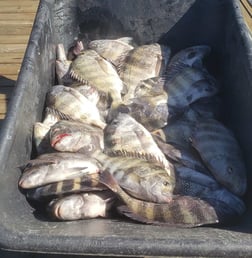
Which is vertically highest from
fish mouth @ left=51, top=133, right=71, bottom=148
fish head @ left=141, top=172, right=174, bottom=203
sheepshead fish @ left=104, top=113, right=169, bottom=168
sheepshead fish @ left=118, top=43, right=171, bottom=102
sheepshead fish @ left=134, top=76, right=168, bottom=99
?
sheepshead fish @ left=118, top=43, right=171, bottom=102

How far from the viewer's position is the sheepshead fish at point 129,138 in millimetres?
1894

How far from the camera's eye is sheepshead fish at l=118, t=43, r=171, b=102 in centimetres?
244

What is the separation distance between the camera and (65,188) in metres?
1.61

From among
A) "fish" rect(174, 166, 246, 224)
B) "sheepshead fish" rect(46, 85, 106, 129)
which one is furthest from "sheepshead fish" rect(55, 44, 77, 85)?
"fish" rect(174, 166, 246, 224)

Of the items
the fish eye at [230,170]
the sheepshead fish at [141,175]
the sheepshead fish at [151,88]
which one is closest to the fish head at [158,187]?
the sheepshead fish at [141,175]

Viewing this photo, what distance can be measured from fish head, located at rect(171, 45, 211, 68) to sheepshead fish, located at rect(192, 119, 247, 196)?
59 cm

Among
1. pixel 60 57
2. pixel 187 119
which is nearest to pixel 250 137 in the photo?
pixel 187 119

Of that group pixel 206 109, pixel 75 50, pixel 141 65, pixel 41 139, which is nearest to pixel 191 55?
pixel 141 65

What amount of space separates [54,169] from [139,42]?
1409 mm

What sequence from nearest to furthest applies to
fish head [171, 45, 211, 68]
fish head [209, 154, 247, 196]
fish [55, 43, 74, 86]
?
fish head [209, 154, 247, 196], fish [55, 43, 74, 86], fish head [171, 45, 211, 68]

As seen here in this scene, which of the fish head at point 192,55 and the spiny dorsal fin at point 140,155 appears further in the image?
the fish head at point 192,55

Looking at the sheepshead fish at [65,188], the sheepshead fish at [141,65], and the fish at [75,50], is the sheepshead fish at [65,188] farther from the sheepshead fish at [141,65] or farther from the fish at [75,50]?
the fish at [75,50]

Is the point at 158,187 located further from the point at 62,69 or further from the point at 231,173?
the point at 62,69

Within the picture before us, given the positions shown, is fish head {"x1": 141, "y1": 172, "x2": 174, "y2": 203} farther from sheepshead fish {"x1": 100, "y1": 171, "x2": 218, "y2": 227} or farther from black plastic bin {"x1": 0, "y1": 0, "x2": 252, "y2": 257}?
black plastic bin {"x1": 0, "y1": 0, "x2": 252, "y2": 257}
